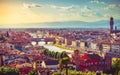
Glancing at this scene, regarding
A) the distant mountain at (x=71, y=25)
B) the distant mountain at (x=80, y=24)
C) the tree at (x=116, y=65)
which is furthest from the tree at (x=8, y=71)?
the tree at (x=116, y=65)

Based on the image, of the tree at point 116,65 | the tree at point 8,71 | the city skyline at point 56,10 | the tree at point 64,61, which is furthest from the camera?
the tree at point 116,65

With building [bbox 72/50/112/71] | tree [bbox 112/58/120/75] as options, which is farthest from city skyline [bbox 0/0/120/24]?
tree [bbox 112/58/120/75]

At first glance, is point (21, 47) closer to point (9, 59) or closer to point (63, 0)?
point (9, 59)

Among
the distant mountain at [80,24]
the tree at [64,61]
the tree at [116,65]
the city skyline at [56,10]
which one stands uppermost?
the city skyline at [56,10]

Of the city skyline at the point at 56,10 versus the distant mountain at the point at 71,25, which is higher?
the city skyline at the point at 56,10

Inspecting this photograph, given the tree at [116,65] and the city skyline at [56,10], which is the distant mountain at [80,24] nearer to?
the city skyline at [56,10]

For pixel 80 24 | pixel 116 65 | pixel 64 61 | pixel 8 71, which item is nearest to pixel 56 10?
pixel 80 24

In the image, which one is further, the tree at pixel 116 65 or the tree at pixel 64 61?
the tree at pixel 116 65

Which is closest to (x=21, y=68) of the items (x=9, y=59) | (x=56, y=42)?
(x=9, y=59)
